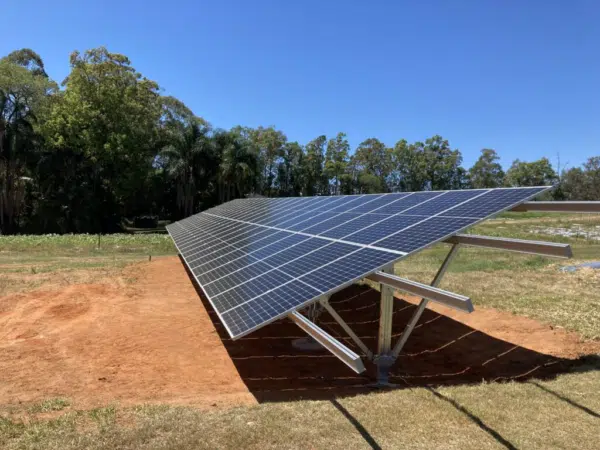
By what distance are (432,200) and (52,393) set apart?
848 centimetres

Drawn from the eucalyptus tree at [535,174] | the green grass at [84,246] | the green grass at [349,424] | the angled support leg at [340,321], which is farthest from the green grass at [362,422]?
the eucalyptus tree at [535,174]

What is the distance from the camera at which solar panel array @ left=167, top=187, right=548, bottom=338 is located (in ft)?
22.1

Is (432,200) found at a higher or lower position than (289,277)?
higher

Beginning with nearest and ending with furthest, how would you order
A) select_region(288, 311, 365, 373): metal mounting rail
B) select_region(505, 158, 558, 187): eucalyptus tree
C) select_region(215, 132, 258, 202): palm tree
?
1. select_region(288, 311, 365, 373): metal mounting rail
2. select_region(215, 132, 258, 202): palm tree
3. select_region(505, 158, 558, 187): eucalyptus tree

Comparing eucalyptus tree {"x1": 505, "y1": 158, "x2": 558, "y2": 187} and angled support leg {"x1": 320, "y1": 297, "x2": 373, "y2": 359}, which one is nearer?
angled support leg {"x1": 320, "y1": 297, "x2": 373, "y2": 359}

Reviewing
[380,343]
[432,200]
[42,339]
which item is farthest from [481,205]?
[42,339]

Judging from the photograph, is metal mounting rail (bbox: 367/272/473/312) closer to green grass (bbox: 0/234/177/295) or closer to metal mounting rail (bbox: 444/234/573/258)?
metal mounting rail (bbox: 444/234/573/258)

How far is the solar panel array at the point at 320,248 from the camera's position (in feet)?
22.1

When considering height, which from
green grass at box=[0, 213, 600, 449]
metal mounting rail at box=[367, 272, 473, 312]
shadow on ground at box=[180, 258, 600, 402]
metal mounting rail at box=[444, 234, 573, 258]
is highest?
metal mounting rail at box=[444, 234, 573, 258]

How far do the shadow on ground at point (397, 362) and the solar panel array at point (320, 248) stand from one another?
5.10 ft

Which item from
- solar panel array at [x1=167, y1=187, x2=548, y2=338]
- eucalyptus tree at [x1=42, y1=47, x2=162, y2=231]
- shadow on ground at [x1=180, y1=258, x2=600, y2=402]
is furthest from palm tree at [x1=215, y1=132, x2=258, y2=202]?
shadow on ground at [x1=180, y1=258, x2=600, y2=402]

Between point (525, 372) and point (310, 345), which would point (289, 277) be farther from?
point (525, 372)

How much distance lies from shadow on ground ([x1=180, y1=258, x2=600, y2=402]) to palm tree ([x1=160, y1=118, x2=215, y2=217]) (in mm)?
35103

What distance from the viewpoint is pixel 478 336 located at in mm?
10539
